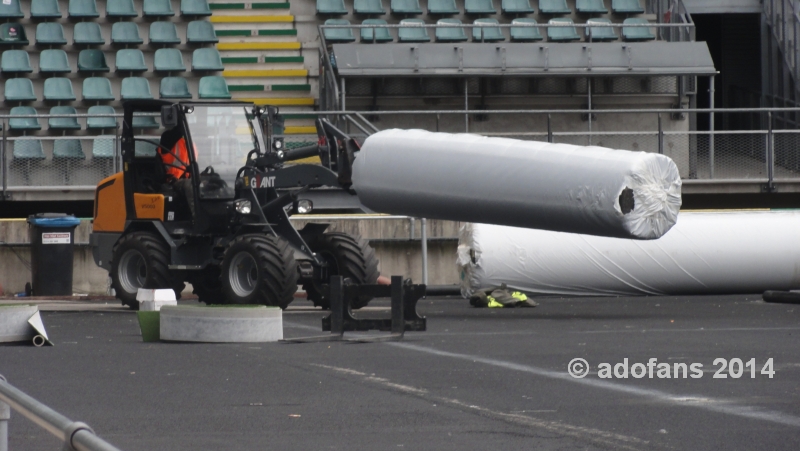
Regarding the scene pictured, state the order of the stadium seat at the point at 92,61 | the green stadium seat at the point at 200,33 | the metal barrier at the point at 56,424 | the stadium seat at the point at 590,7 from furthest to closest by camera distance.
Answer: the stadium seat at the point at 590,7
the green stadium seat at the point at 200,33
the stadium seat at the point at 92,61
the metal barrier at the point at 56,424

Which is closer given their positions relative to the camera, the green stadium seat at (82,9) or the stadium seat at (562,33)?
the green stadium seat at (82,9)

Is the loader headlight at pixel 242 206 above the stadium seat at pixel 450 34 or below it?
below

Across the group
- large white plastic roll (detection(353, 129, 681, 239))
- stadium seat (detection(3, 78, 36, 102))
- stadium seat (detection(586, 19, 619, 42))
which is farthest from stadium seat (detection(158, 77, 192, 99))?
large white plastic roll (detection(353, 129, 681, 239))

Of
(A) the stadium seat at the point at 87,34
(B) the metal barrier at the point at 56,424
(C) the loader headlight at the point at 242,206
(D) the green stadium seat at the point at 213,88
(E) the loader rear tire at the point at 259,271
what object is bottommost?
(E) the loader rear tire at the point at 259,271

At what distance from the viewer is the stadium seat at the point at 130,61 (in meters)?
24.8

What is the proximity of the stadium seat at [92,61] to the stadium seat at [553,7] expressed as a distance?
9003 millimetres

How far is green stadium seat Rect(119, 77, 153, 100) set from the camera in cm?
2427

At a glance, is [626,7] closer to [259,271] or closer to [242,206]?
[242,206]

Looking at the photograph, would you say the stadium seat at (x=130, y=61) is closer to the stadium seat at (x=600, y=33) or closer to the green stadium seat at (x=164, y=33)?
the green stadium seat at (x=164, y=33)

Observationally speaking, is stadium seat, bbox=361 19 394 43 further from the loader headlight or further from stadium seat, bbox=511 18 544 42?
the loader headlight

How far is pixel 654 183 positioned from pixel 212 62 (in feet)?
46.0

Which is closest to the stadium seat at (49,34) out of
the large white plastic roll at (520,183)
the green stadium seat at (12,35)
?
the green stadium seat at (12,35)

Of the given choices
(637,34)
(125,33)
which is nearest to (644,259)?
(637,34)

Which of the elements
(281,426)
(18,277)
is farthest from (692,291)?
(281,426)
